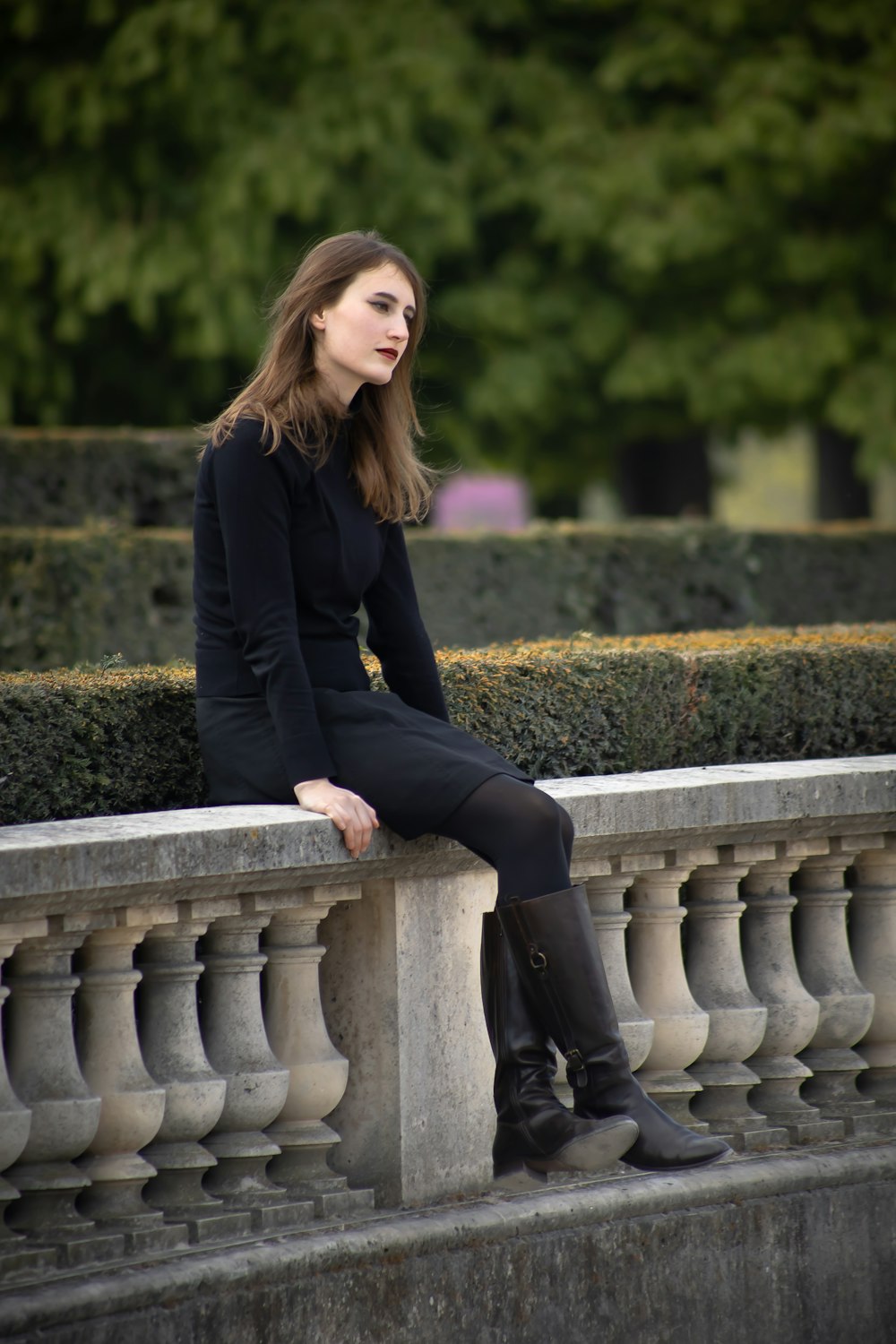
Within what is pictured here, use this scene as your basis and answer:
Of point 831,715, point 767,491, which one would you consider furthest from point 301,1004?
point 767,491

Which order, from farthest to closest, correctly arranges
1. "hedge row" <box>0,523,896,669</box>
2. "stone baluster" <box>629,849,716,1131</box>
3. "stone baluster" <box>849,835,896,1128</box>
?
1. "hedge row" <box>0,523,896,669</box>
2. "stone baluster" <box>849,835,896,1128</box>
3. "stone baluster" <box>629,849,716,1131</box>

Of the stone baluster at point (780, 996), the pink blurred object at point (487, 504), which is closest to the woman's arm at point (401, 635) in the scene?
the stone baluster at point (780, 996)

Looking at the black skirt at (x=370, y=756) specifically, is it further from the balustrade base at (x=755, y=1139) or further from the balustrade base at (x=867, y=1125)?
the balustrade base at (x=867, y=1125)

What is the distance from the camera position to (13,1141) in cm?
289

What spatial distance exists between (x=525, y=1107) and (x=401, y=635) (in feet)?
3.64

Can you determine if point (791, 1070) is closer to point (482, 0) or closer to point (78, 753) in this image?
point (78, 753)

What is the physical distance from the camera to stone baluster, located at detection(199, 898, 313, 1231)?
322cm

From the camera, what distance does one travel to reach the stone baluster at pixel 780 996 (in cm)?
399

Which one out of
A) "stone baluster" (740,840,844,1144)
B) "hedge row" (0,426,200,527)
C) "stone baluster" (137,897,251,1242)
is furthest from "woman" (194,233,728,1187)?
"hedge row" (0,426,200,527)

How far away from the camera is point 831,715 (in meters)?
4.70

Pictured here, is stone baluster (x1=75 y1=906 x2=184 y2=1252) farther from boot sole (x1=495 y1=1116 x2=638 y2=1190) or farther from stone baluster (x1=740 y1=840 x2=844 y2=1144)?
stone baluster (x1=740 y1=840 x2=844 y2=1144)

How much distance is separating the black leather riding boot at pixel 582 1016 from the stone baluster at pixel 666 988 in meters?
0.50

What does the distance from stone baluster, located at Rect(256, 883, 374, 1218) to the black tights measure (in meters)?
0.28

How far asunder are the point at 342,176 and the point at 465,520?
17.9 metres
